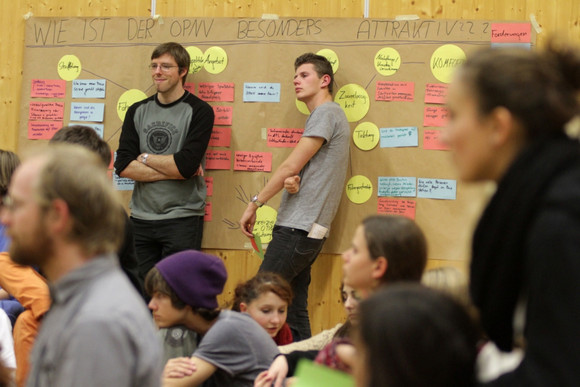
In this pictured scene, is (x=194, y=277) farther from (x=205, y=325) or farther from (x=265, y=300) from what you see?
(x=265, y=300)

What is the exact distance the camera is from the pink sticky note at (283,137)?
486cm

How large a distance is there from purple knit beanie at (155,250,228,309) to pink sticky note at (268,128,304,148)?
2.26 meters

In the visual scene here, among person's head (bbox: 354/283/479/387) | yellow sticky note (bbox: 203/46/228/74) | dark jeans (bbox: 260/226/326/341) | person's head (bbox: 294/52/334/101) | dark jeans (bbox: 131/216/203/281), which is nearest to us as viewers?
person's head (bbox: 354/283/479/387)

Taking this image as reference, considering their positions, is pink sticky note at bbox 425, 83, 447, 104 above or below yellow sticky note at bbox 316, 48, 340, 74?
below

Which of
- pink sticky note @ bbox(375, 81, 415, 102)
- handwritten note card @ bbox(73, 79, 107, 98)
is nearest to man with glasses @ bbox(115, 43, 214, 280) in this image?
handwritten note card @ bbox(73, 79, 107, 98)

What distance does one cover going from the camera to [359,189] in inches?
188

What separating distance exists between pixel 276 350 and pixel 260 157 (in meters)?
2.37

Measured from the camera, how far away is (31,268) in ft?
9.78

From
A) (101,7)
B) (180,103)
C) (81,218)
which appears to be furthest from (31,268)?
(101,7)

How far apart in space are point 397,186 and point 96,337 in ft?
11.9

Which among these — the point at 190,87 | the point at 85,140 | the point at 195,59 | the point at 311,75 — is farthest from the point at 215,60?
the point at 85,140

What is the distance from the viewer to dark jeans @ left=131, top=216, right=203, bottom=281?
15.2ft

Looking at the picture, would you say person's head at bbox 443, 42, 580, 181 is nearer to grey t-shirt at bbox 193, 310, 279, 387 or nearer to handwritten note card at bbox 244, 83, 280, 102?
grey t-shirt at bbox 193, 310, 279, 387

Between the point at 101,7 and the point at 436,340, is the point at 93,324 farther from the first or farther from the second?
the point at 101,7
